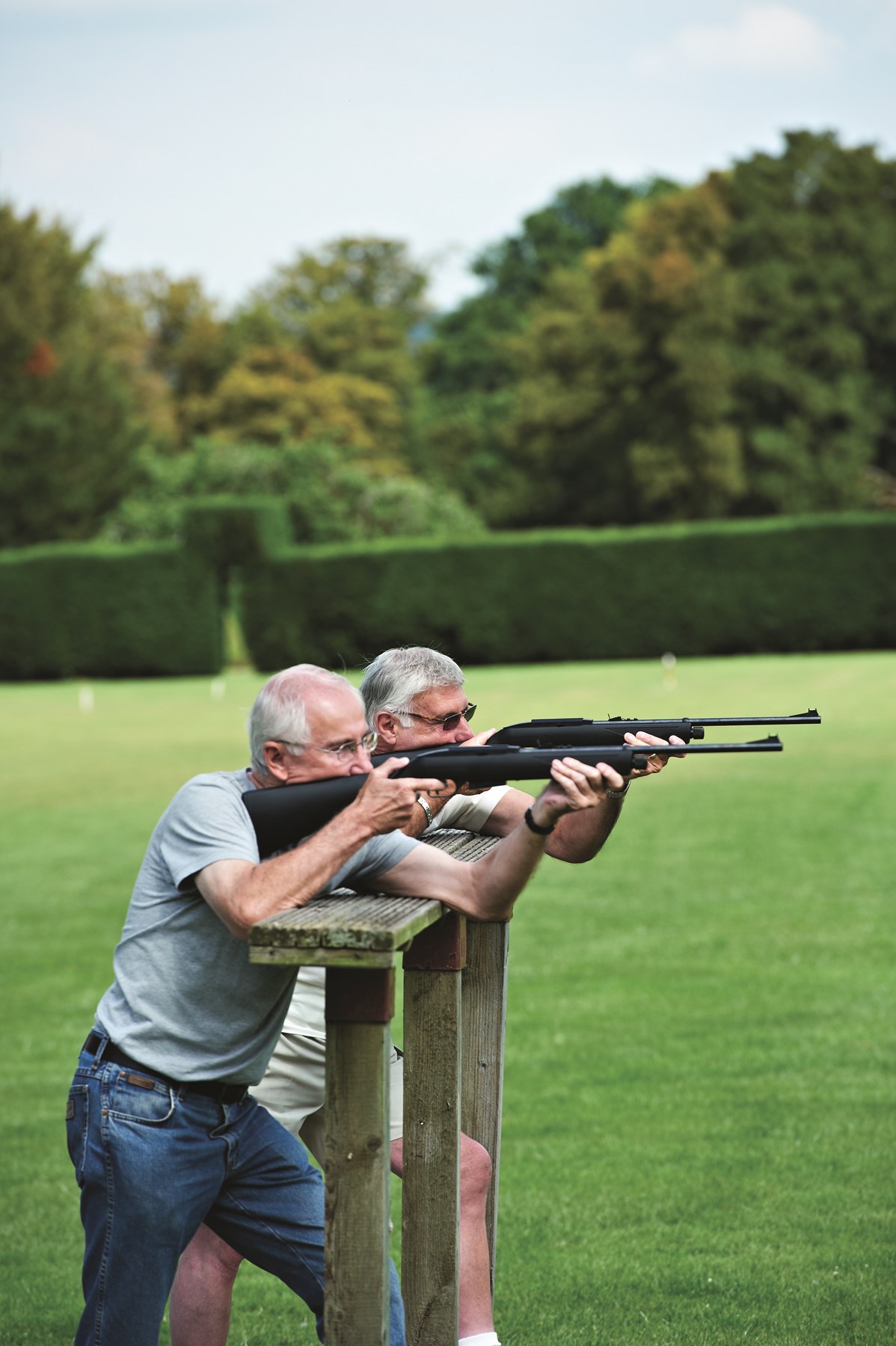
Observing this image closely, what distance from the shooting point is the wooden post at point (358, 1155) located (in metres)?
2.86

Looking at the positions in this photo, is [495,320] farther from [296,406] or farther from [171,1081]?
[171,1081]

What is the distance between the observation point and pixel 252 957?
2785 millimetres

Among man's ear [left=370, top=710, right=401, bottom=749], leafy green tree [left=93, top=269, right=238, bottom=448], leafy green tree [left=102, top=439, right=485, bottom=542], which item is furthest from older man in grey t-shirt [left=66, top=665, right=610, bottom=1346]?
leafy green tree [left=93, top=269, right=238, bottom=448]

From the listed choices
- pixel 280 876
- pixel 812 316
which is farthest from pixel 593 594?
pixel 280 876

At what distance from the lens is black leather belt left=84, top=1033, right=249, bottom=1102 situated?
3.13 metres

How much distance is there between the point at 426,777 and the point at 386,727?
764mm

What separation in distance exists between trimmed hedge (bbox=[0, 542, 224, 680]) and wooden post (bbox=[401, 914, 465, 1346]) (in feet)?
118

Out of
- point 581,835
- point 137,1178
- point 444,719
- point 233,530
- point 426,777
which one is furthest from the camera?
point 233,530

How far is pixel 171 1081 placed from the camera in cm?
314

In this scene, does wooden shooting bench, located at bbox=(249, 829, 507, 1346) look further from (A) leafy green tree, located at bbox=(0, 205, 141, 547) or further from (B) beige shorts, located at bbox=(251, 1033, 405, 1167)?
(A) leafy green tree, located at bbox=(0, 205, 141, 547)

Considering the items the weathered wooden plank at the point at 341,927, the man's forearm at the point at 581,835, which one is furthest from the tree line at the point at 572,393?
the weathered wooden plank at the point at 341,927

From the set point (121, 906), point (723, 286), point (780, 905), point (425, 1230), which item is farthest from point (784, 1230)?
point (723, 286)

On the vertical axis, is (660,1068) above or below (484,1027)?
below

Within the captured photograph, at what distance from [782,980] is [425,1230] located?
5713mm
